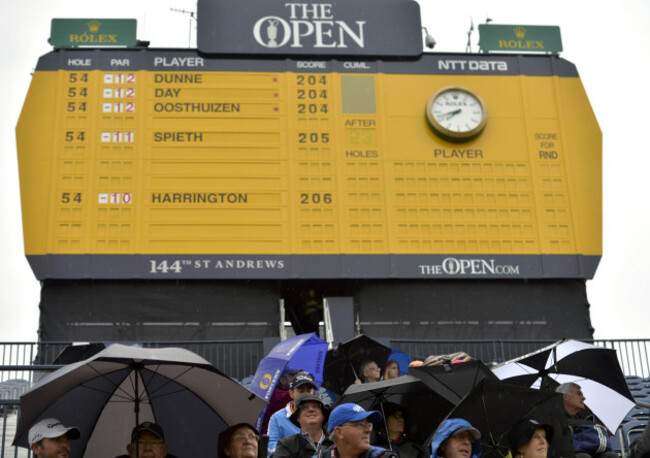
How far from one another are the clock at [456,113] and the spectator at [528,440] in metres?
Result: 10.9

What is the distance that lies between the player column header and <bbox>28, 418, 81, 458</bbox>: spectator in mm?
11638

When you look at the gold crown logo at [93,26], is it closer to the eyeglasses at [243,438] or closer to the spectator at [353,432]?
the eyeglasses at [243,438]

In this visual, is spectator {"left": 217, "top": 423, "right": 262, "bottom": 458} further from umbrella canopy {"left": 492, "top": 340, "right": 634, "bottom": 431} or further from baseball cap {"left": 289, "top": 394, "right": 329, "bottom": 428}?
umbrella canopy {"left": 492, "top": 340, "right": 634, "bottom": 431}

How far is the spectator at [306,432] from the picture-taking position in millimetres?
6633

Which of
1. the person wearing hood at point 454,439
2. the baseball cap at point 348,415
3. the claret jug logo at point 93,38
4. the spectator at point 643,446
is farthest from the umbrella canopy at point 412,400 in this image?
the claret jug logo at point 93,38

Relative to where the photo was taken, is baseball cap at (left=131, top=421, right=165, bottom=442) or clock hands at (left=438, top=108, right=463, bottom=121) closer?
baseball cap at (left=131, top=421, right=165, bottom=442)

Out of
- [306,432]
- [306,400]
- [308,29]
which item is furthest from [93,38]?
[306,432]

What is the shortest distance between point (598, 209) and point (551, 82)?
259cm

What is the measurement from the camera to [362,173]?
644 inches

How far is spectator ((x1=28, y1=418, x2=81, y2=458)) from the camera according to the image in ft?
20.4

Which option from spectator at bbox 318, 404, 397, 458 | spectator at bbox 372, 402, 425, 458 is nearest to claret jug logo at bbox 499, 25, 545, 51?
spectator at bbox 372, 402, 425, 458

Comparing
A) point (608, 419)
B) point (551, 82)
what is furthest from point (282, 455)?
point (551, 82)

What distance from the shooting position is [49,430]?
20.4 feet

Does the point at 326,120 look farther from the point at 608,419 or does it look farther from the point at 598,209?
the point at 608,419
